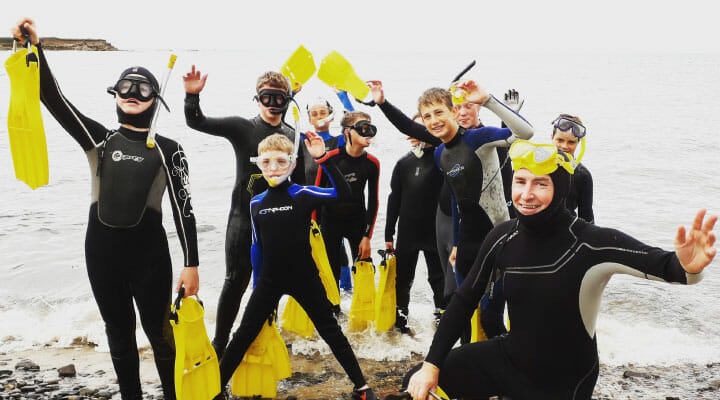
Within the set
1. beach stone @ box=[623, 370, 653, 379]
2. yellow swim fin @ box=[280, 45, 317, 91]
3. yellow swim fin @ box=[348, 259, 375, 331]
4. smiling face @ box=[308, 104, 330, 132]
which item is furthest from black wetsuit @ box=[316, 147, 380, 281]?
beach stone @ box=[623, 370, 653, 379]

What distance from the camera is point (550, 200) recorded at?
2633 millimetres

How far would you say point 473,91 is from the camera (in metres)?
3.47

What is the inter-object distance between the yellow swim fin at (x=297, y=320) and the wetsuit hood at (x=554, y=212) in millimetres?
2886

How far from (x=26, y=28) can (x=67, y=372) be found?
295 centimetres

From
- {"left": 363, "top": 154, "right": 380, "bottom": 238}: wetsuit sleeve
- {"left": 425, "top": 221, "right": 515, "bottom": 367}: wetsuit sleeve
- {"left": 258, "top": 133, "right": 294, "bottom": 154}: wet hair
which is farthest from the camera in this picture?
{"left": 363, "top": 154, "right": 380, "bottom": 238}: wetsuit sleeve

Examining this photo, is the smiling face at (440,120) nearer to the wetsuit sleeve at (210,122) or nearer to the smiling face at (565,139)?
the smiling face at (565,139)

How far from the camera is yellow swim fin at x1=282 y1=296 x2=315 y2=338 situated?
5.10m

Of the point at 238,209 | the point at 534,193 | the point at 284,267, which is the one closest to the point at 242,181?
the point at 238,209

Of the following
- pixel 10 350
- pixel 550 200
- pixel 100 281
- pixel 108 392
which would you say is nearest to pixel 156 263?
pixel 100 281

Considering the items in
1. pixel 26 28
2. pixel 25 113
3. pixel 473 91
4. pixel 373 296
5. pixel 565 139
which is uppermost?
pixel 26 28

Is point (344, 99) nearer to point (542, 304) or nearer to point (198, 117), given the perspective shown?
point (198, 117)

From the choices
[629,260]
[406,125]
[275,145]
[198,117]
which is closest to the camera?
[629,260]

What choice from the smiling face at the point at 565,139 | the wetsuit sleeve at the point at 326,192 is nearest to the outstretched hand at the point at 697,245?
the wetsuit sleeve at the point at 326,192

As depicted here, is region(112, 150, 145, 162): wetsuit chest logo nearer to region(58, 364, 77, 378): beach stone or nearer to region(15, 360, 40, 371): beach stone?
region(58, 364, 77, 378): beach stone
